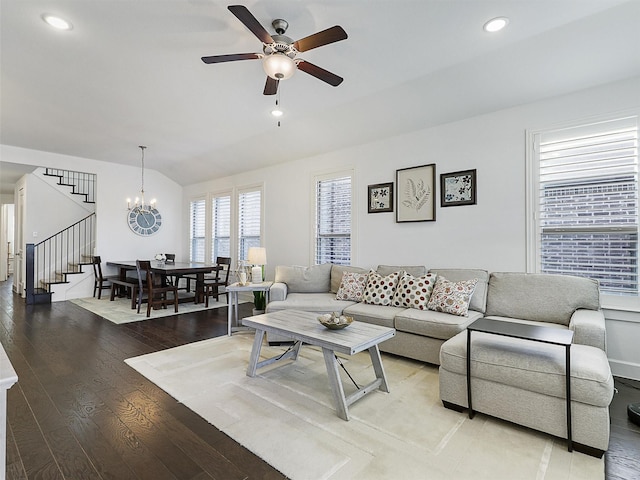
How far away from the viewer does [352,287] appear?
13.9 ft

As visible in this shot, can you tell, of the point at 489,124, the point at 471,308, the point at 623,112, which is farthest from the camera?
the point at 489,124

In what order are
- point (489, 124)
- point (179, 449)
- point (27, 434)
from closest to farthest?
point (179, 449)
point (27, 434)
point (489, 124)

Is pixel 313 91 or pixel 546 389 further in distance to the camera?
pixel 313 91

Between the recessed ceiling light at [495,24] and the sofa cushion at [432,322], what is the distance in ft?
8.50

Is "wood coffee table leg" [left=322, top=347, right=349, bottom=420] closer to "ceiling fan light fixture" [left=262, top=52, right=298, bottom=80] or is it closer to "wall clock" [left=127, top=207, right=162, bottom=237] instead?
"ceiling fan light fixture" [left=262, top=52, right=298, bottom=80]

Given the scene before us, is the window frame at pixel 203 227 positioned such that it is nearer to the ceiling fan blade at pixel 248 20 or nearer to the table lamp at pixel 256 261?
the table lamp at pixel 256 261

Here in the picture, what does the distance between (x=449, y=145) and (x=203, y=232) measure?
6240 mm

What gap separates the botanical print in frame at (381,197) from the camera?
466cm

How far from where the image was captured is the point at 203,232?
8.21 m

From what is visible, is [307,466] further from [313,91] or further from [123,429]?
[313,91]

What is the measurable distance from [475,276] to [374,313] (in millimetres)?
1235

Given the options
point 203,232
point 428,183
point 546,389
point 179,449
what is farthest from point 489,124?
point 203,232

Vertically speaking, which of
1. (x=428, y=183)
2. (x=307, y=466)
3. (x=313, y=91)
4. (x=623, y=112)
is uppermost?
(x=313, y=91)

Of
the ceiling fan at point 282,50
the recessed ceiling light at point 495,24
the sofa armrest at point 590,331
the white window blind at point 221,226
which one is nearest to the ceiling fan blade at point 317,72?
the ceiling fan at point 282,50
